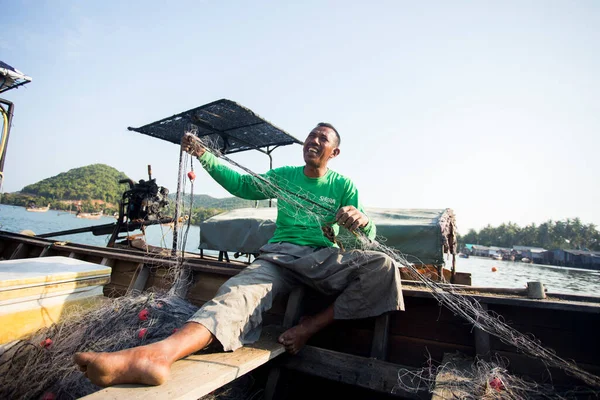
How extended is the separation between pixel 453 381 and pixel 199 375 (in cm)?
139

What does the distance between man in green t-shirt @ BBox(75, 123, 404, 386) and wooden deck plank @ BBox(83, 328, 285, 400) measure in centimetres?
5

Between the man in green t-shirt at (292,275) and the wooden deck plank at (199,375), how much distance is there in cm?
5

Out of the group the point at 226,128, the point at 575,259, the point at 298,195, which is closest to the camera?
the point at 298,195

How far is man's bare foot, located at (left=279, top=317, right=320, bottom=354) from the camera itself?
6.91 ft

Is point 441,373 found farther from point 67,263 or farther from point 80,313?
point 67,263

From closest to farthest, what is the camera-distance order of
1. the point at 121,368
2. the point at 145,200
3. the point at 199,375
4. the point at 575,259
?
the point at 121,368 < the point at 199,375 < the point at 145,200 < the point at 575,259

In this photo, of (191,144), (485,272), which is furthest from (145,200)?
(485,272)

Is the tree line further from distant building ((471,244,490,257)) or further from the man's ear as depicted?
the man's ear

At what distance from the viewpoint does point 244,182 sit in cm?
330

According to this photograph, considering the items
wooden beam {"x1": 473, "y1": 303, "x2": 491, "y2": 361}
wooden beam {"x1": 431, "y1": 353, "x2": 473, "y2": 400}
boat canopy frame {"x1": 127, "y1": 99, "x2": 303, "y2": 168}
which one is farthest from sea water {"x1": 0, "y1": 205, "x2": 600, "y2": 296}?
boat canopy frame {"x1": 127, "y1": 99, "x2": 303, "y2": 168}

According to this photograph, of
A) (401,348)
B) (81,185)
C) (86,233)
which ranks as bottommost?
(86,233)

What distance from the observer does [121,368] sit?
1314 millimetres

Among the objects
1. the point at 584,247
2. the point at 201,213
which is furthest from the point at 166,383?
the point at 584,247

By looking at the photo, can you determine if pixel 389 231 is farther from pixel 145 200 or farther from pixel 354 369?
pixel 145 200
